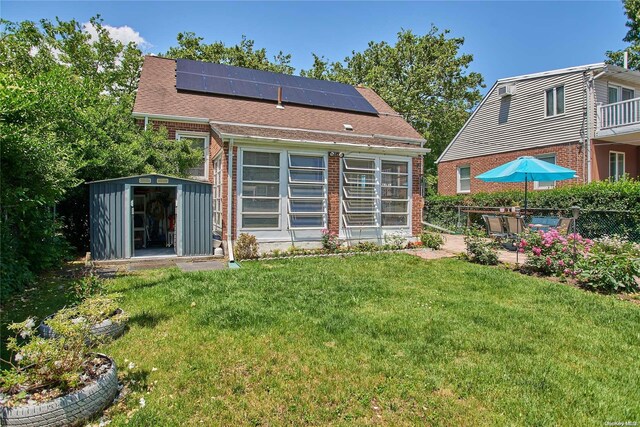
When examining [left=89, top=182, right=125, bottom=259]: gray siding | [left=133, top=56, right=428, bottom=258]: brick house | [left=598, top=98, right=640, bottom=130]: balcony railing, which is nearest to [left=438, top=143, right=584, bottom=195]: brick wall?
[left=598, top=98, right=640, bottom=130]: balcony railing

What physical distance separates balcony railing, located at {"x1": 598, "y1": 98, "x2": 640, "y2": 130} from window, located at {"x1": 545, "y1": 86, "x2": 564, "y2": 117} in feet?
5.55

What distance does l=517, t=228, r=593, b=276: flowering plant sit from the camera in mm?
7359

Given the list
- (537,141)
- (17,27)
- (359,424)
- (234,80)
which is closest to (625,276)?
(359,424)

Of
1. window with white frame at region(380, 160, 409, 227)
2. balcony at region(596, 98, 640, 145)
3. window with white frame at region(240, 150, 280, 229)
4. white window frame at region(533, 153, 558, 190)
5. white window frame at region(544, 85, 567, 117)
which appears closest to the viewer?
window with white frame at region(240, 150, 280, 229)

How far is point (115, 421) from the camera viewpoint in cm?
265

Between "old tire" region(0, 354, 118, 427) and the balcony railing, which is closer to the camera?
"old tire" region(0, 354, 118, 427)

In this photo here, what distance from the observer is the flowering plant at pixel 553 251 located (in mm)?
7359

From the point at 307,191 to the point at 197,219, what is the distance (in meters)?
3.04

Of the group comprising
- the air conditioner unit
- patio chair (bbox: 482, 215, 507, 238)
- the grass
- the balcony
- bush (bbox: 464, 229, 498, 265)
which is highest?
the air conditioner unit

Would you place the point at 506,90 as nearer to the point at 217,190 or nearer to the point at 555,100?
the point at 555,100

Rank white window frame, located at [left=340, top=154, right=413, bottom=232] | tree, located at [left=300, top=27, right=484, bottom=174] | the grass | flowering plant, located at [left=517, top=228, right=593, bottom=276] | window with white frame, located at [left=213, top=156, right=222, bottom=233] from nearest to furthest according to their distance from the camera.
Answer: the grass
flowering plant, located at [left=517, top=228, right=593, bottom=276]
window with white frame, located at [left=213, top=156, right=222, bottom=233]
white window frame, located at [left=340, top=154, right=413, bottom=232]
tree, located at [left=300, top=27, right=484, bottom=174]

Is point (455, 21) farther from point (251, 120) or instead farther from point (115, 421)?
point (115, 421)

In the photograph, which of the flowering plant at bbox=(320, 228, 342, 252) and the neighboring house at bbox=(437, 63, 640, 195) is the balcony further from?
the flowering plant at bbox=(320, 228, 342, 252)

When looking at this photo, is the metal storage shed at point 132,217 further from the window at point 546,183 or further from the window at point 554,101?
the window at point 554,101
